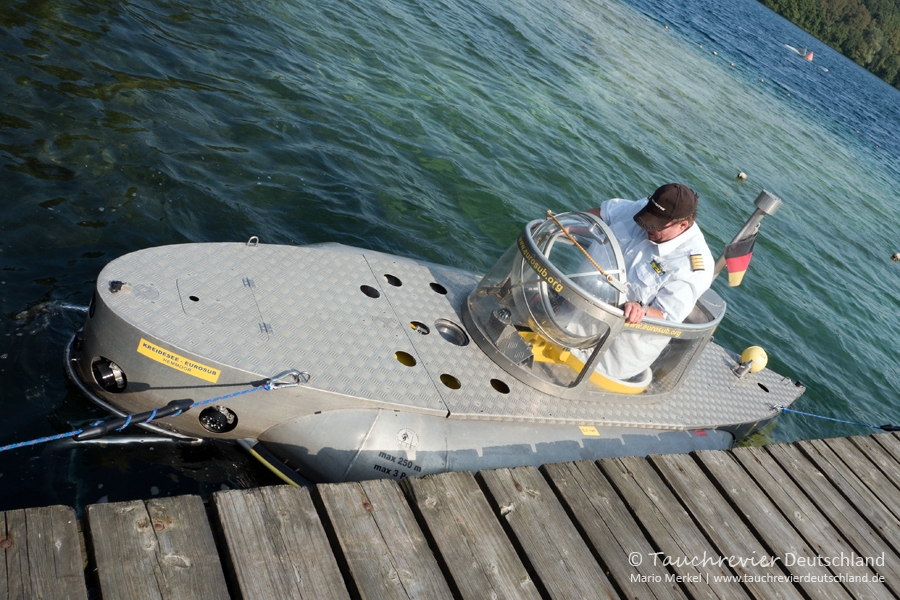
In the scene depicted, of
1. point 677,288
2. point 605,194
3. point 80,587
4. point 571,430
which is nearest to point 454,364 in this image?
point 571,430

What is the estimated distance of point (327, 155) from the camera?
898 centimetres

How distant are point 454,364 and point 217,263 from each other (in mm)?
1879

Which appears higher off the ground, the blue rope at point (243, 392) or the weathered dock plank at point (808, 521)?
the weathered dock plank at point (808, 521)

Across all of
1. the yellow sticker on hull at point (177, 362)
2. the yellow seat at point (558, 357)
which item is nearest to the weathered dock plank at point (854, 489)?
the yellow seat at point (558, 357)

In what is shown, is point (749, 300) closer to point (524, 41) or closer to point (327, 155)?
point (327, 155)

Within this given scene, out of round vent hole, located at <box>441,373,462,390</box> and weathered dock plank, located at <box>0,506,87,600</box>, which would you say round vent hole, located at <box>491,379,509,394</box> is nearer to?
round vent hole, located at <box>441,373,462,390</box>

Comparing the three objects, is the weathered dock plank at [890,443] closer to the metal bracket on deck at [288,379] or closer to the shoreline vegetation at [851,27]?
the metal bracket on deck at [288,379]

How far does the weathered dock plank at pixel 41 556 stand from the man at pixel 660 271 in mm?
3694

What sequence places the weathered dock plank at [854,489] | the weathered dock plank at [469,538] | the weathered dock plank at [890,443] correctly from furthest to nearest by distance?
1. the weathered dock plank at [890,443]
2. the weathered dock plank at [854,489]
3. the weathered dock plank at [469,538]

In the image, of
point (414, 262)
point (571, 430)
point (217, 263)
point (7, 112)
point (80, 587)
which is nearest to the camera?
point (80, 587)

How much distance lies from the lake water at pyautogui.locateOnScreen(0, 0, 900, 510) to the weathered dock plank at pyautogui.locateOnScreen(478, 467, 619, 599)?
1643mm

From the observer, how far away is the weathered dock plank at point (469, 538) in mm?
3703

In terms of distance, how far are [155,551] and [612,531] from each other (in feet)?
8.79

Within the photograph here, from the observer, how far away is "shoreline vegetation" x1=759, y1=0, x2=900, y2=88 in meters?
71.1
